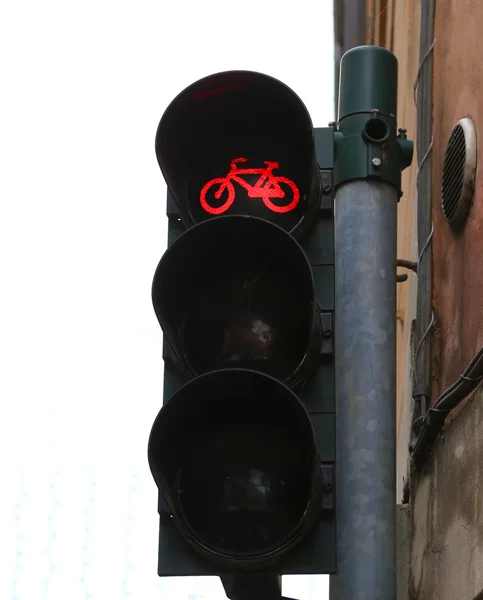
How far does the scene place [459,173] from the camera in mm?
4363

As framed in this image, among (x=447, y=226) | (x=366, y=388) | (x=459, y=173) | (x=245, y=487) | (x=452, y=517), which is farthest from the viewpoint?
(x=447, y=226)

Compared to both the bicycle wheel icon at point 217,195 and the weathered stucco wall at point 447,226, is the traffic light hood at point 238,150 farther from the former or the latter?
the weathered stucco wall at point 447,226

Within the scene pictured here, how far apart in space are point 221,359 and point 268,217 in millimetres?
413

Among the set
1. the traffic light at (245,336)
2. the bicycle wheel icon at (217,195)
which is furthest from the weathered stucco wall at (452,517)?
the bicycle wheel icon at (217,195)

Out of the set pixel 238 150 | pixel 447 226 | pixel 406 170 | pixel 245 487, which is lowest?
pixel 245 487

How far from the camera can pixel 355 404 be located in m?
3.20

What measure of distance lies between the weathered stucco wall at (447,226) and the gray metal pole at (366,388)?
561 millimetres

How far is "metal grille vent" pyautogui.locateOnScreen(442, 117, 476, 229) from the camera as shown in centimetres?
415

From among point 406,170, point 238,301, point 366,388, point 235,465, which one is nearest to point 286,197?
point 238,301

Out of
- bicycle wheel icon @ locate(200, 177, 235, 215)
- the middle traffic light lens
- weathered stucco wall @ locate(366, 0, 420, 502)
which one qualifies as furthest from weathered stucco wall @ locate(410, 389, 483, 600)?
weathered stucco wall @ locate(366, 0, 420, 502)

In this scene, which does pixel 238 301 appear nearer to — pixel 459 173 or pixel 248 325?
pixel 248 325

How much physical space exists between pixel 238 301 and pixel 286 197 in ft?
Answer: 1.14

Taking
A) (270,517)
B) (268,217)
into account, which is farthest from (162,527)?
(268,217)

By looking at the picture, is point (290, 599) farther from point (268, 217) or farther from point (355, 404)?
point (268, 217)
